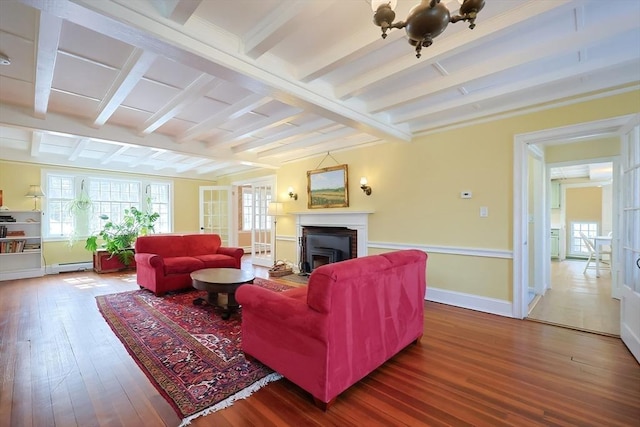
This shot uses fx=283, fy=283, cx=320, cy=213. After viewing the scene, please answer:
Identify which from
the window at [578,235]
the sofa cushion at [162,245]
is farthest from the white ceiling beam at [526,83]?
the window at [578,235]

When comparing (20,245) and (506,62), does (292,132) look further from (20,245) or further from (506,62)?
(20,245)

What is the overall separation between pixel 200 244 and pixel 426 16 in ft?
16.4

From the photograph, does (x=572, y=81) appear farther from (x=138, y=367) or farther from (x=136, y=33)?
(x=138, y=367)

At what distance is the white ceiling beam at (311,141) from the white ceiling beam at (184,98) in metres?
2.12

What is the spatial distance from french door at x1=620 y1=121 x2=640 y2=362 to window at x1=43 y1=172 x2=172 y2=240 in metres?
8.78

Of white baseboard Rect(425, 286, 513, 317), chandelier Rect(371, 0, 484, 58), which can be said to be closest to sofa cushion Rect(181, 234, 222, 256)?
white baseboard Rect(425, 286, 513, 317)

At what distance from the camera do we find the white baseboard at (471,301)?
3.42m

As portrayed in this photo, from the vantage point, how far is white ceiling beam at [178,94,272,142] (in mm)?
3135

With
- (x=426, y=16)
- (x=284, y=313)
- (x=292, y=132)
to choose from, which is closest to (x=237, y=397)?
(x=284, y=313)

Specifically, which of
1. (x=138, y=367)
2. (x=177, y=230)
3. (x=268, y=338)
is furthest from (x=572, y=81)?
(x=177, y=230)

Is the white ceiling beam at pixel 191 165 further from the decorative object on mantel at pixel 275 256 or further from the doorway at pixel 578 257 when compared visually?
the doorway at pixel 578 257

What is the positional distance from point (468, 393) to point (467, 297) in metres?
2.01

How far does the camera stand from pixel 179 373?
213cm

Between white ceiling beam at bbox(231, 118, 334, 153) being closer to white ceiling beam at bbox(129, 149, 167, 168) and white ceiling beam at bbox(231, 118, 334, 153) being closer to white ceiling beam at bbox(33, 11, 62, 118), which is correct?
white ceiling beam at bbox(129, 149, 167, 168)
